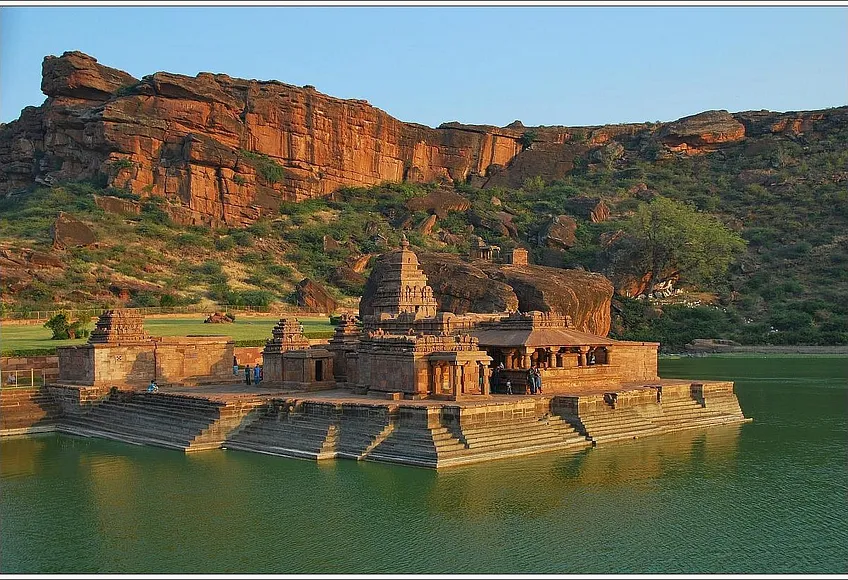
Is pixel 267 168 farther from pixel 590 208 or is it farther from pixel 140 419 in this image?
pixel 140 419

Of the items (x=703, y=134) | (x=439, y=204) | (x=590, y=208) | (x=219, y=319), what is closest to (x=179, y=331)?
(x=219, y=319)

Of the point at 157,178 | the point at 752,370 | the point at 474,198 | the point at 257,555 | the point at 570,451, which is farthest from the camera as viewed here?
the point at 474,198

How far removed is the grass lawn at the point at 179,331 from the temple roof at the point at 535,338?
438 inches

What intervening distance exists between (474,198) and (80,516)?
75669 mm

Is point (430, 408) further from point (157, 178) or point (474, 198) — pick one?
point (474, 198)

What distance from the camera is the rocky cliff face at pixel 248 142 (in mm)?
74438

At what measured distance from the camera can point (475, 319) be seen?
1253 inches

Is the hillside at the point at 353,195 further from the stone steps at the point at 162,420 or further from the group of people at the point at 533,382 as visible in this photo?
the group of people at the point at 533,382

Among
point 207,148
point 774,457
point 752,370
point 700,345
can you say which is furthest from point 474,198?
point 774,457

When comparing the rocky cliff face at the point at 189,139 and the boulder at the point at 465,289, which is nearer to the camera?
the boulder at the point at 465,289

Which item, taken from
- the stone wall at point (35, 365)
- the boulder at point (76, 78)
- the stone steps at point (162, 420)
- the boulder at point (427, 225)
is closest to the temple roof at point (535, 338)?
the stone steps at point (162, 420)

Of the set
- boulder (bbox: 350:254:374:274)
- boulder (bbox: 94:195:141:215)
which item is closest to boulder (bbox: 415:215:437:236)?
boulder (bbox: 350:254:374:274)

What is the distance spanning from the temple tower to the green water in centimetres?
1053

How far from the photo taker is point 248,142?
8238 cm
